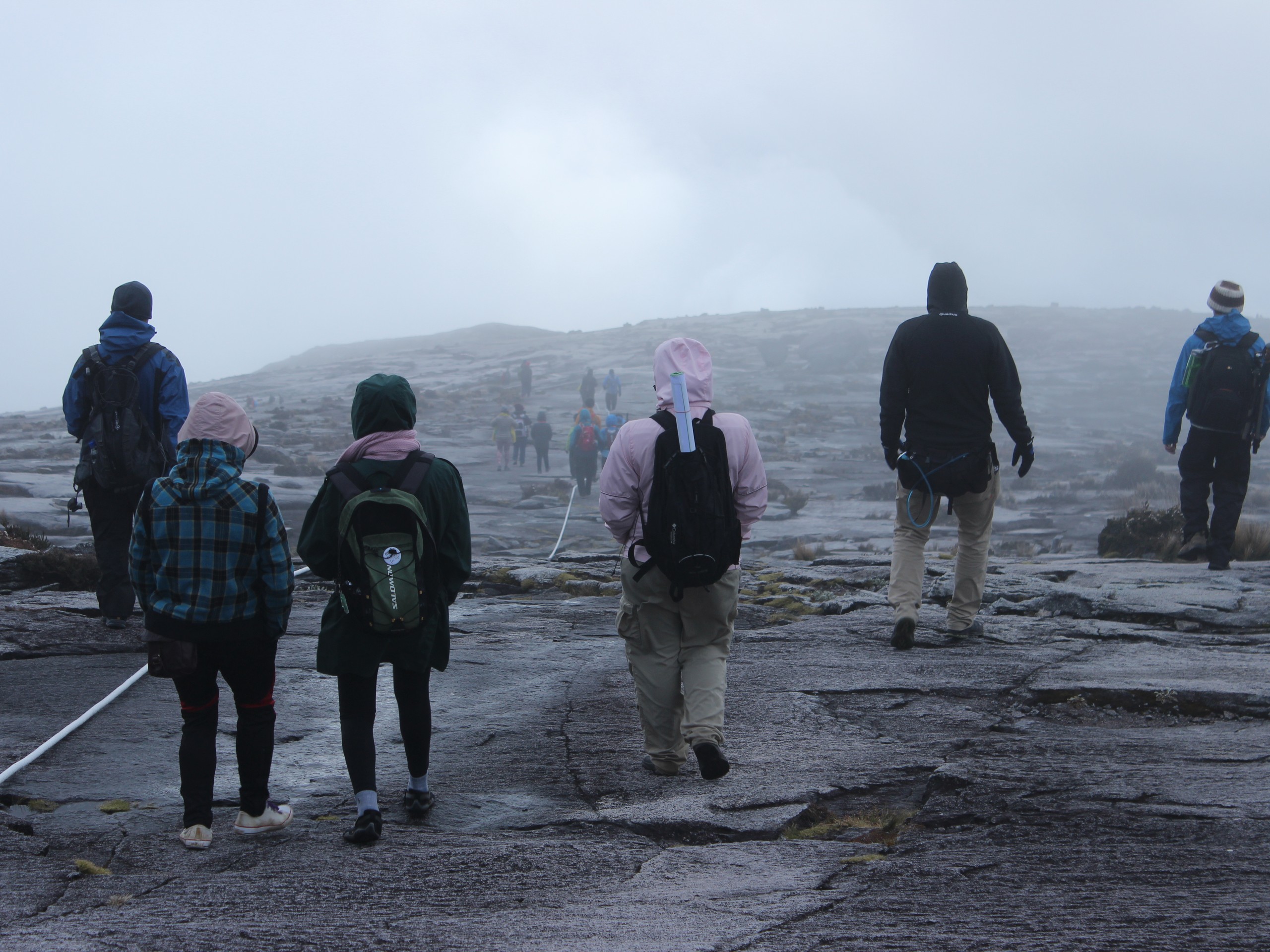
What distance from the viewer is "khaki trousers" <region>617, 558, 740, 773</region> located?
191 inches

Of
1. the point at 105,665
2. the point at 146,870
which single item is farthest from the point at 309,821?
the point at 105,665

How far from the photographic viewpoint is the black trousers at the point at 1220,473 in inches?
366

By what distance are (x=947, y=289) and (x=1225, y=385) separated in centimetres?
374

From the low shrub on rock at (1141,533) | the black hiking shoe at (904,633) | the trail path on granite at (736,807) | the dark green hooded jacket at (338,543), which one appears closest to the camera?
the trail path on granite at (736,807)

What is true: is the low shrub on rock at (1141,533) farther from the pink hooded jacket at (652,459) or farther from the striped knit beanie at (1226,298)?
the pink hooded jacket at (652,459)

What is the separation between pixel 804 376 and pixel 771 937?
185 feet

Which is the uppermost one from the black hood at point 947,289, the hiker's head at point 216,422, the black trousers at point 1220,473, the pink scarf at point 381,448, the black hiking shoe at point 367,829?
the black hood at point 947,289

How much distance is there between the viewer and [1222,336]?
9.32 meters

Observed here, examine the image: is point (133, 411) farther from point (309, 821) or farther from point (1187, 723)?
point (1187, 723)

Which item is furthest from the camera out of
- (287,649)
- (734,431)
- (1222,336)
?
(1222,336)

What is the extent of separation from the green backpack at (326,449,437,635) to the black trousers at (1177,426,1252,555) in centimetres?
725

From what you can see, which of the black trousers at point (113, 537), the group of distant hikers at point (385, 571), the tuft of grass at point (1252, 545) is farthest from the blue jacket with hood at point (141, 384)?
the tuft of grass at point (1252, 545)

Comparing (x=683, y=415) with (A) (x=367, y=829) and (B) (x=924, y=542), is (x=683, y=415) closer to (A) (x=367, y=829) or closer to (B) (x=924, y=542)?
(A) (x=367, y=829)

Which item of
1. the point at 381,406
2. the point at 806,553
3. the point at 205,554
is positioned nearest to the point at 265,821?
the point at 205,554
